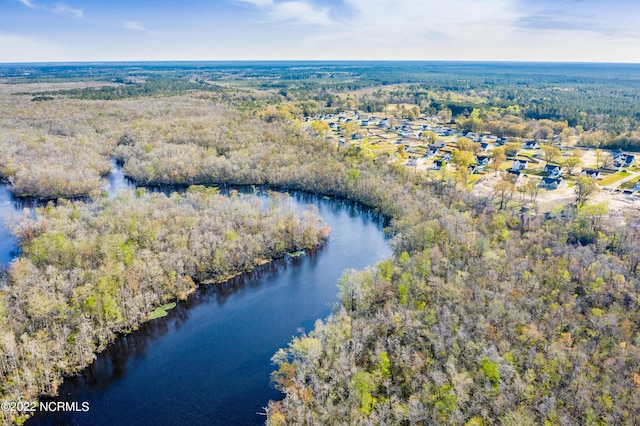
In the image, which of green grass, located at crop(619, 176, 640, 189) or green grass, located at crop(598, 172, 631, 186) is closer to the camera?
green grass, located at crop(619, 176, 640, 189)

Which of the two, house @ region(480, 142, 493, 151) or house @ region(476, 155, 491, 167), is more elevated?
house @ region(480, 142, 493, 151)

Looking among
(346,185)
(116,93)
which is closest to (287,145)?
(346,185)

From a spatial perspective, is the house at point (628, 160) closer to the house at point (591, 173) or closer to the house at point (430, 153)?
the house at point (591, 173)

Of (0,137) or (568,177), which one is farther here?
(0,137)

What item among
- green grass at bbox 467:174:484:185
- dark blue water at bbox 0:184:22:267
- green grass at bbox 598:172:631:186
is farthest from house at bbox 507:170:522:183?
dark blue water at bbox 0:184:22:267

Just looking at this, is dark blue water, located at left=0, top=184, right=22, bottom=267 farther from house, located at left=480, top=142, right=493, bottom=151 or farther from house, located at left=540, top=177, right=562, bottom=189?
house, located at left=480, top=142, right=493, bottom=151

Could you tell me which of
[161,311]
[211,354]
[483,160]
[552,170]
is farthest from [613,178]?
[161,311]

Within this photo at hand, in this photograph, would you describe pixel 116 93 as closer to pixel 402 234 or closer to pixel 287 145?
pixel 287 145
